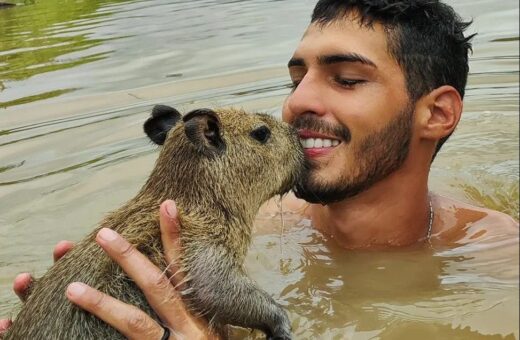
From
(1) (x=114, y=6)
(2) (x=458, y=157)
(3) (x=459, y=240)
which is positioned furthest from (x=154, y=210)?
(1) (x=114, y=6)

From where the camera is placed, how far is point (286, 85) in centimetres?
807

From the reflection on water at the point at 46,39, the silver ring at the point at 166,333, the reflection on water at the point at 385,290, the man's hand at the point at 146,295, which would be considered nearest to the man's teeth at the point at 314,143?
the reflection on water at the point at 385,290

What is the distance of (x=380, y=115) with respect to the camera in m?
3.92

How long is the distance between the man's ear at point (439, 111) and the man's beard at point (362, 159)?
111 mm

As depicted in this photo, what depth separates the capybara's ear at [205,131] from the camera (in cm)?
316

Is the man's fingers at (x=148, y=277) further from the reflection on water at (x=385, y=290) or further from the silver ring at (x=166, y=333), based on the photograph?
the reflection on water at (x=385, y=290)

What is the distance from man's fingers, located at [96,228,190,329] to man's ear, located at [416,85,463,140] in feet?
5.96

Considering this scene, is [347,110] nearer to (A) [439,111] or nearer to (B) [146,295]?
(A) [439,111]

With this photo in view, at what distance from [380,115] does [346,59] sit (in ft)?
1.14

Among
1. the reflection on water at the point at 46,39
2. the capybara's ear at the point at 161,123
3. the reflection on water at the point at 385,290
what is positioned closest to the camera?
the reflection on water at the point at 385,290

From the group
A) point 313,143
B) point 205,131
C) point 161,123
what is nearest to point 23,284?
point 161,123

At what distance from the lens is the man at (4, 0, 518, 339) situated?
3861 mm

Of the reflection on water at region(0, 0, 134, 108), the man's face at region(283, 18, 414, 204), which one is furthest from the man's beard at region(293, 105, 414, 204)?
the reflection on water at region(0, 0, 134, 108)

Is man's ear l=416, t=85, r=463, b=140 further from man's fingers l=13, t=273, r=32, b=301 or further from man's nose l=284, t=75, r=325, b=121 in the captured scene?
man's fingers l=13, t=273, r=32, b=301
